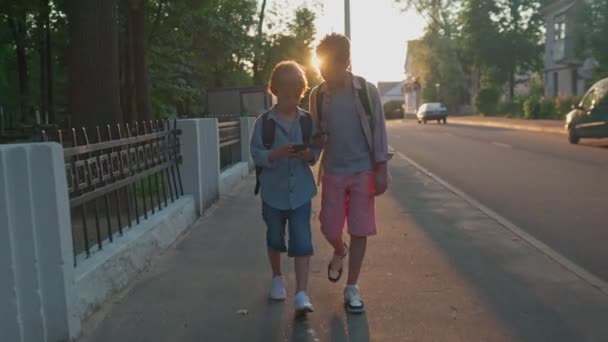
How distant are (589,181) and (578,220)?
4034 millimetres

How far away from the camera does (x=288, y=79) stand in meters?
4.44

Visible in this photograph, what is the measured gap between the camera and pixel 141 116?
1658 cm

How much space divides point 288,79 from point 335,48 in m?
0.34

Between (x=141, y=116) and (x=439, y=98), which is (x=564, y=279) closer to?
(x=141, y=116)

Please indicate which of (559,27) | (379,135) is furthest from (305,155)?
(559,27)

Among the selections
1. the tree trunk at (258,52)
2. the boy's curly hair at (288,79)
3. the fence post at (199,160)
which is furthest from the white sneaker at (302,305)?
the tree trunk at (258,52)

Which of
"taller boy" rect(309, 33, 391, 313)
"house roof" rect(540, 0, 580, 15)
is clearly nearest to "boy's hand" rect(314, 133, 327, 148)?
"taller boy" rect(309, 33, 391, 313)

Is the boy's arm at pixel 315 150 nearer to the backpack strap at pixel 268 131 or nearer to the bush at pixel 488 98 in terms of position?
the backpack strap at pixel 268 131

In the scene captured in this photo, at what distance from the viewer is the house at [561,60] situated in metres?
45.5

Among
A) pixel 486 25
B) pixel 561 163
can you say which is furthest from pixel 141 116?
pixel 486 25

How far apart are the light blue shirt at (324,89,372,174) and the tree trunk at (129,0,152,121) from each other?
12.1 metres

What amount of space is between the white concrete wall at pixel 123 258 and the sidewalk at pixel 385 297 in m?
0.10

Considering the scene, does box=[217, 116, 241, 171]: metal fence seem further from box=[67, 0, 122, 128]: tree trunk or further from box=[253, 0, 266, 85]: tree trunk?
box=[253, 0, 266, 85]: tree trunk

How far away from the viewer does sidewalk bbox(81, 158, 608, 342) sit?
4.17 metres
